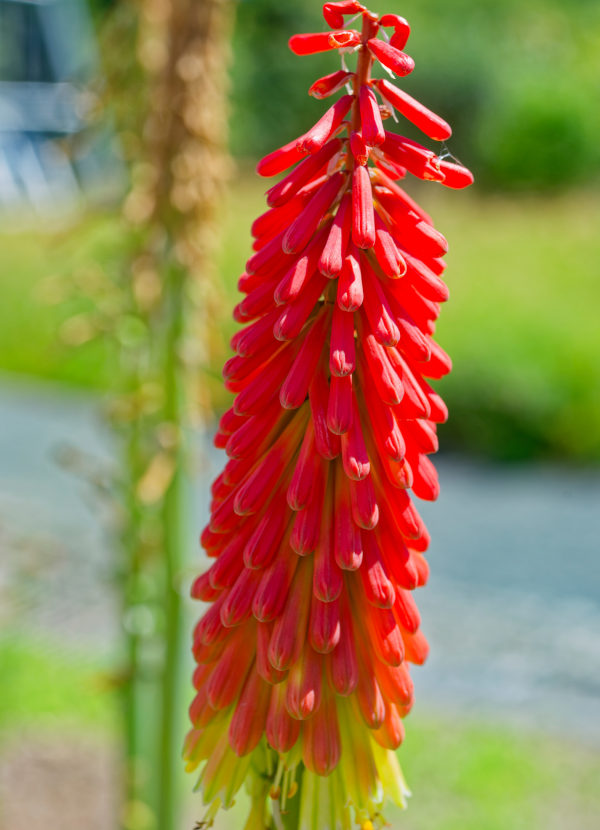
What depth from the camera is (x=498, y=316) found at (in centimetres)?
1222

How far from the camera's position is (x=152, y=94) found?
8.25 feet

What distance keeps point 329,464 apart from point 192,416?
153cm

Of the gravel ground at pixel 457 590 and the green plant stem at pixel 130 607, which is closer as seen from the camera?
the green plant stem at pixel 130 607

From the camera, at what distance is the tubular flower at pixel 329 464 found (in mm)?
1020

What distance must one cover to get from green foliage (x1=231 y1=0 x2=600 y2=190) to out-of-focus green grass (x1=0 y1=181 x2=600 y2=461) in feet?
3.54

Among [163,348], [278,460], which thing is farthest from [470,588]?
[278,460]

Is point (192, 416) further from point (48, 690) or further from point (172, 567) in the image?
point (48, 690)

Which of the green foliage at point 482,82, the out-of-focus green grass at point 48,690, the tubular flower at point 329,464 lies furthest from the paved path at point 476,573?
the green foliage at point 482,82

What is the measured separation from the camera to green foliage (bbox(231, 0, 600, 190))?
19.1m

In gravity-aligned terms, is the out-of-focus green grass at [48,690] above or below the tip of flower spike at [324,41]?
below

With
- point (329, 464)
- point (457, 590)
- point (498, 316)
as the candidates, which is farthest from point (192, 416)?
point (498, 316)

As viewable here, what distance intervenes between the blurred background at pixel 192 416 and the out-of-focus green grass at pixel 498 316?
41 mm

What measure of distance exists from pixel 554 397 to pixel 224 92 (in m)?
8.12

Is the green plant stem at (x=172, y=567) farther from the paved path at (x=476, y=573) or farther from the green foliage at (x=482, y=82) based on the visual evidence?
the green foliage at (x=482, y=82)
